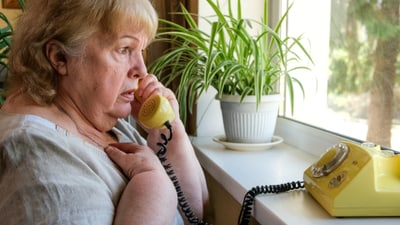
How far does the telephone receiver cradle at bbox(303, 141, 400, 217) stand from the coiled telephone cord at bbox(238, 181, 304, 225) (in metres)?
0.14

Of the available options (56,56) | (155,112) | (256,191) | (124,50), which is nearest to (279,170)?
(256,191)

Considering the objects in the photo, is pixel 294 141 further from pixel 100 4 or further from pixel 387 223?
pixel 100 4

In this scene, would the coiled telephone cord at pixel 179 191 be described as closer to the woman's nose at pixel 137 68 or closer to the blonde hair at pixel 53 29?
the woman's nose at pixel 137 68

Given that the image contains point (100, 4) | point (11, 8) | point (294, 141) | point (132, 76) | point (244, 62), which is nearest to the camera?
point (100, 4)

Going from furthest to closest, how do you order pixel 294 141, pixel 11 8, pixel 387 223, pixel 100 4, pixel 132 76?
pixel 11 8 < pixel 294 141 < pixel 132 76 < pixel 100 4 < pixel 387 223

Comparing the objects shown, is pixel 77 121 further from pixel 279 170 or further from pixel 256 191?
pixel 279 170

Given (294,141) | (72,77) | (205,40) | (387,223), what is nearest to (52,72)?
(72,77)

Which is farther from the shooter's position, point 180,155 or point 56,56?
point 180,155

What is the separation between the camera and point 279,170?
1.20 meters

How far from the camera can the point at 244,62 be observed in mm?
1399

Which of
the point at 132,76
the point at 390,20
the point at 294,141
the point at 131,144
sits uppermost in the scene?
the point at 390,20

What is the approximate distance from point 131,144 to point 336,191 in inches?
20.2

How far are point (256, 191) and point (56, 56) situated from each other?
1.72 feet

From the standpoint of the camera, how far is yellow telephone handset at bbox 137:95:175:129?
110 centimetres
